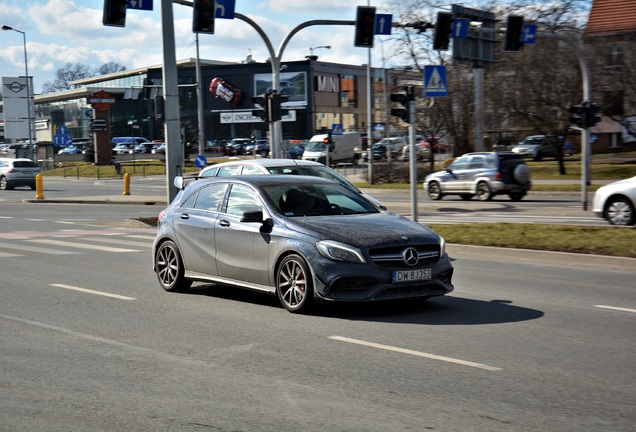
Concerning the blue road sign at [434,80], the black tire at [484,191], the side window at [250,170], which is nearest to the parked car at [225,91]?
the black tire at [484,191]

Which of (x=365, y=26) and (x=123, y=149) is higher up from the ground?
(x=365, y=26)

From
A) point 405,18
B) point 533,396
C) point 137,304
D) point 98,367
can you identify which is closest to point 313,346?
point 98,367

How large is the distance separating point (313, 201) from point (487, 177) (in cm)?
2331

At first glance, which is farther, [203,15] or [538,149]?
[538,149]

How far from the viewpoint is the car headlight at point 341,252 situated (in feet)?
30.7

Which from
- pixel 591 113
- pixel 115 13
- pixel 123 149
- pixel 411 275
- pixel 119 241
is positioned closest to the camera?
pixel 411 275

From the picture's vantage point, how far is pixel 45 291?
12.1m

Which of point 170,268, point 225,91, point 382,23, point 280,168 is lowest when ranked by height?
point 170,268

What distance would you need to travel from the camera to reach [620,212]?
20250mm

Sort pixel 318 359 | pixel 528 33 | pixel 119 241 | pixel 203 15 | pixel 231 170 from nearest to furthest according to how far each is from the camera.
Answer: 1. pixel 318 359
2. pixel 231 170
3. pixel 119 241
4. pixel 203 15
5. pixel 528 33

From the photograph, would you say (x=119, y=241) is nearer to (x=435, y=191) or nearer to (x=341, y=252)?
(x=341, y=252)

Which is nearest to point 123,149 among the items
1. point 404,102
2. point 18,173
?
point 18,173

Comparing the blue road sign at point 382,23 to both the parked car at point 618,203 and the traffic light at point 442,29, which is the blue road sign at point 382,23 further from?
the parked car at point 618,203

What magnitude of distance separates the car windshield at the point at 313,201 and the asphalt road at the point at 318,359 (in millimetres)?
1100
